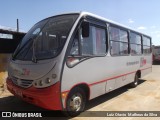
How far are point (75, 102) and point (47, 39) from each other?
1808 millimetres

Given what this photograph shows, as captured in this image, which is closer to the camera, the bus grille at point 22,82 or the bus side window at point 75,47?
the bus grille at point 22,82

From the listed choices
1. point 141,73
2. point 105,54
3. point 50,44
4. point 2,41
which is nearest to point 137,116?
point 105,54

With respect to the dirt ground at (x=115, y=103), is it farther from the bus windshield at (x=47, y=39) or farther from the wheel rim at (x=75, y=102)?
the bus windshield at (x=47, y=39)

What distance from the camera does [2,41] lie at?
10867mm

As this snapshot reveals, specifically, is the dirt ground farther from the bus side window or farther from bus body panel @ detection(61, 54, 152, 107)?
the bus side window

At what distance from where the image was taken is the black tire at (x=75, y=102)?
4995 mm

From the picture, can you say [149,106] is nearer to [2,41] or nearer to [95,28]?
[95,28]

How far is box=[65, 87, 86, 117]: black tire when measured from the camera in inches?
197

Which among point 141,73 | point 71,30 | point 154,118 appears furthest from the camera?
point 141,73

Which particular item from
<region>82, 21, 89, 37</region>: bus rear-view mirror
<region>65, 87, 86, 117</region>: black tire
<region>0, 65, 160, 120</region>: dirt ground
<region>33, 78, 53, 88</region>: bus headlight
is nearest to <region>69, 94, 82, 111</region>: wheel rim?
<region>65, 87, 86, 117</region>: black tire

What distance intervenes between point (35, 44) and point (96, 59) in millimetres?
1853

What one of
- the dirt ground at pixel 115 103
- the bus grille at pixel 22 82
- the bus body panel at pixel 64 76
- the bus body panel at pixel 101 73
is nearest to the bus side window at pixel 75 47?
the bus body panel at pixel 64 76

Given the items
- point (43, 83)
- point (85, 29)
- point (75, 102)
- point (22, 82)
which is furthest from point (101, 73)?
point (22, 82)

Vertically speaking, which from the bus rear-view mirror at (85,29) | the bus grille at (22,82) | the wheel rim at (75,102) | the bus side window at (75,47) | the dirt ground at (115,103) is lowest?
the dirt ground at (115,103)
